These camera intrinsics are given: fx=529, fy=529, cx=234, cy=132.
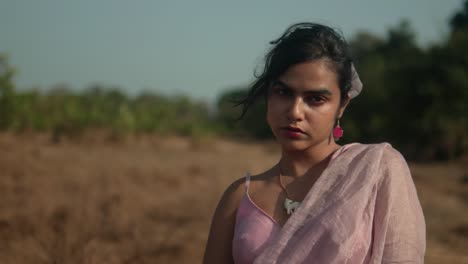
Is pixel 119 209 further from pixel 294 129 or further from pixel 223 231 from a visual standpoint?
pixel 294 129

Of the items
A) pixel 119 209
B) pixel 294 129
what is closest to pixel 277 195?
pixel 294 129

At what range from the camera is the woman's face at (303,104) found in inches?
67.4

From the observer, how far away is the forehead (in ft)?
5.61

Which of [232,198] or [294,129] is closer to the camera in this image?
[294,129]

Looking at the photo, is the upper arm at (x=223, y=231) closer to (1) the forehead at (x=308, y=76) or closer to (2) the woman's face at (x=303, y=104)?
(2) the woman's face at (x=303, y=104)

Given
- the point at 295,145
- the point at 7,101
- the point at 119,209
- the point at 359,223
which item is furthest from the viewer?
the point at 7,101

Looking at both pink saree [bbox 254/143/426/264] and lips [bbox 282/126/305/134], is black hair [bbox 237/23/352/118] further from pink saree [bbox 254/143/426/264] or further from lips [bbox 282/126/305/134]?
pink saree [bbox 254/143/426/264]

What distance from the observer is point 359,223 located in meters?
1.66

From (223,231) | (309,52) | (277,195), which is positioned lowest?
(223,231)

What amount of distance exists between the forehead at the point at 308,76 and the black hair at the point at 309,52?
15mm

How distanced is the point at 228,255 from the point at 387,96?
15.2 metres

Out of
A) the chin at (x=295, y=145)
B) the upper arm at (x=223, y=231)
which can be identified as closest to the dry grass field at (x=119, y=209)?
the upper arm at (x=223, y=231)

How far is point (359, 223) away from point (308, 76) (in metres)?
0.49

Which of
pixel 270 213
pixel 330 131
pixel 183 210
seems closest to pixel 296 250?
pixel 270 213
